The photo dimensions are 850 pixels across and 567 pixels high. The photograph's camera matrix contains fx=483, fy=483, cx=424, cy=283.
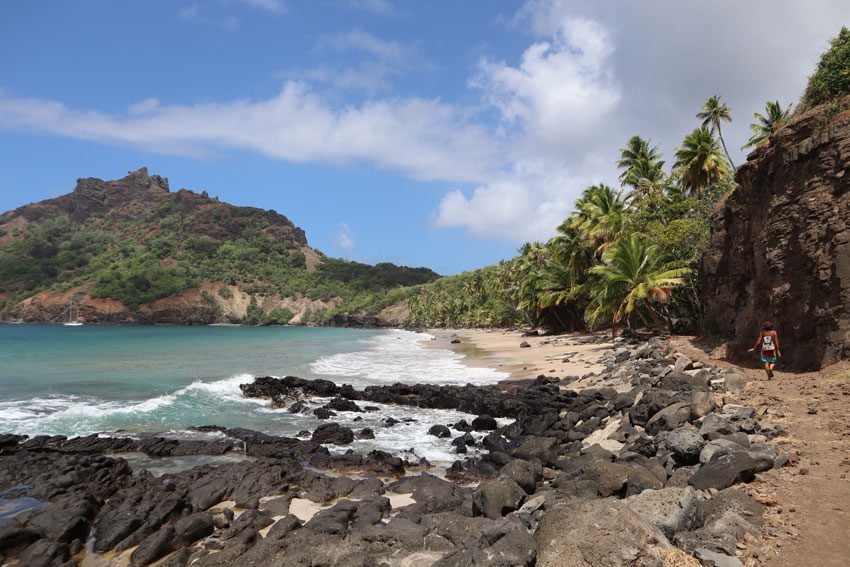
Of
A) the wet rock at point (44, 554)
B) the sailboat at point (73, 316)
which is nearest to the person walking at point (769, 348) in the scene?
the wet rock at point (44, 554)

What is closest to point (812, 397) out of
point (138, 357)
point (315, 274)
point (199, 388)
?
point (199, 388)

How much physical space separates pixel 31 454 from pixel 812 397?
18.0 meters

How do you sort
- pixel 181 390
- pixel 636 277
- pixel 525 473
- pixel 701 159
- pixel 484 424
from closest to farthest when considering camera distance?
1. pixel 525 473
2. pixel 484 424
3. pixel 181 390
4. pixel 636 277
5. pixel 701 159

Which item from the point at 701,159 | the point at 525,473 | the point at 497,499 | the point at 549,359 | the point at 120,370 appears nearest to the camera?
the point at 497,499

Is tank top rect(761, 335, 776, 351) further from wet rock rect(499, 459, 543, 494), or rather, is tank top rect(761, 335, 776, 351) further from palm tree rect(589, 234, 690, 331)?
palm tree rect(589, 234, 690, 331)

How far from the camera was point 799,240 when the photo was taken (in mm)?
12125

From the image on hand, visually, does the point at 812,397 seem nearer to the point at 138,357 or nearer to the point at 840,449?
the point at 840,449

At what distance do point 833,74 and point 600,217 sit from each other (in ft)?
88.5

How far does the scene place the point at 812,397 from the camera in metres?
9.52

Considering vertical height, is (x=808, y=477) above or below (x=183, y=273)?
below

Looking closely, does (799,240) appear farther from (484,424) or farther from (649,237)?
(649,237)

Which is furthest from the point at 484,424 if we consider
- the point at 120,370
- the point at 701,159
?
the point at 701,159

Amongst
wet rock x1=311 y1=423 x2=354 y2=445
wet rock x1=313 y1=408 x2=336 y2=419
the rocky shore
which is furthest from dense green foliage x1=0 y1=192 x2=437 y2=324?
the rocky shore

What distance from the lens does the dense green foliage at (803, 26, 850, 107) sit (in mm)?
12016
